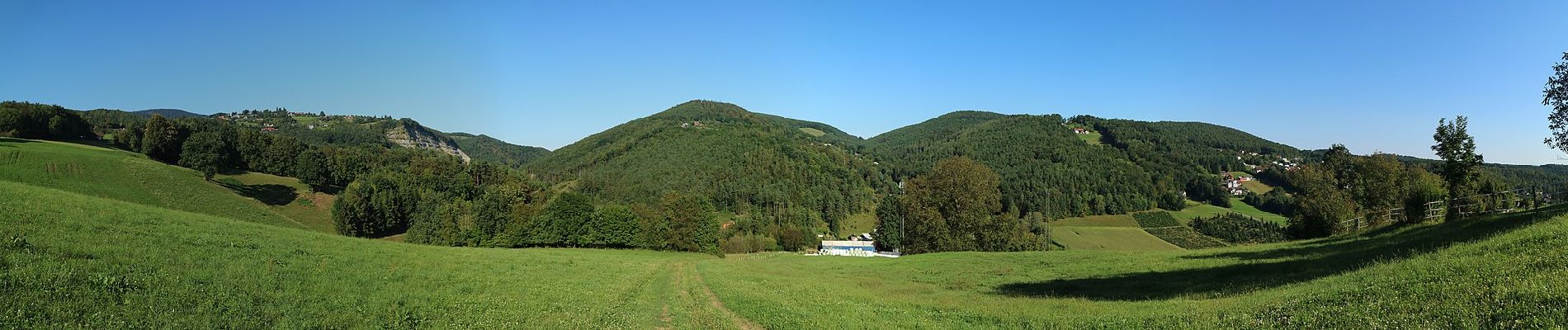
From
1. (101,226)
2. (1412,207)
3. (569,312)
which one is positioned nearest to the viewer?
(569,312)

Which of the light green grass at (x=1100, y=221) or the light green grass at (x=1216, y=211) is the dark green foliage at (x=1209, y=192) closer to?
the light green grass at (x=1216, y=211)

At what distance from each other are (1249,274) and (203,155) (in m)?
141

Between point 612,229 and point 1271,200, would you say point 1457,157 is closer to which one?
point 612,229

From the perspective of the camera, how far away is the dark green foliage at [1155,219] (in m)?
160

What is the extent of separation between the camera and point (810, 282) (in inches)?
1164

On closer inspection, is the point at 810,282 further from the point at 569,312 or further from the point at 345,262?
the point at 345,262

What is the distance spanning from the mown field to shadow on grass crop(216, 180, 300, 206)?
89262mm

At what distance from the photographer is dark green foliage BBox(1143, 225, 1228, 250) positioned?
446 ft

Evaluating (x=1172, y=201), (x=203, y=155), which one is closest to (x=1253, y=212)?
(x=1172, y=201)

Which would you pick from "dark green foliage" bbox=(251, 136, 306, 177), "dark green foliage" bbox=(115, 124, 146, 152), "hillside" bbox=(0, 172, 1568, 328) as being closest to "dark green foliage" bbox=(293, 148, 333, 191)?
"dark green foliage" bbox=(251, 136, 306, 177)

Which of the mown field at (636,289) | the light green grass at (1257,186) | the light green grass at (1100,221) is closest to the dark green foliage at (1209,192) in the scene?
the light green grass at (1257,186)

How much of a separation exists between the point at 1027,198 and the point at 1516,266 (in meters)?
193

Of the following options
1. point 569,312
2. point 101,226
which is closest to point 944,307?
point 569,312

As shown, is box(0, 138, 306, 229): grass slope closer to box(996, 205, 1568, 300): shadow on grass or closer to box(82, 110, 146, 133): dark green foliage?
box(82, 110, 146, 133): dark green foliage
